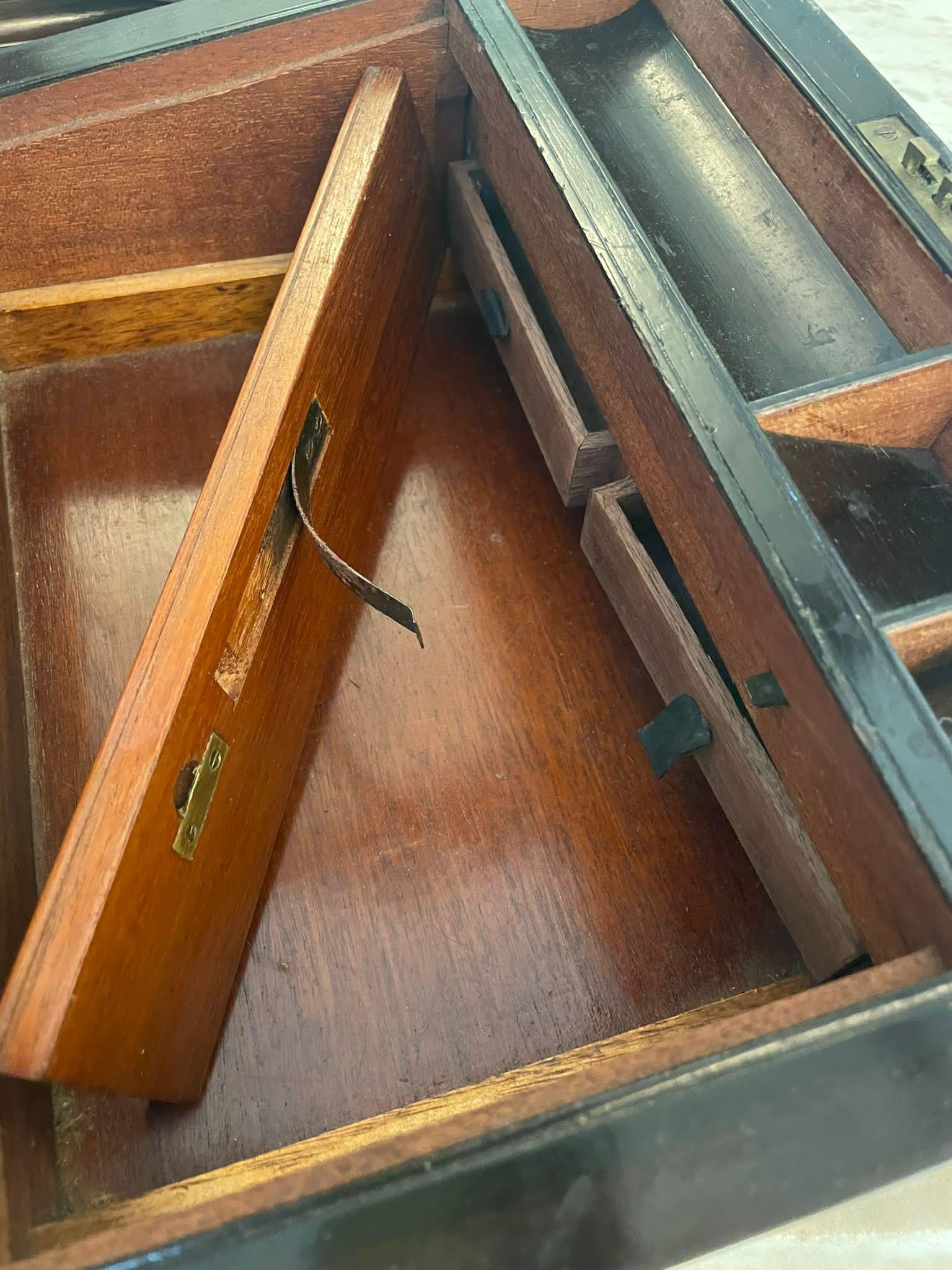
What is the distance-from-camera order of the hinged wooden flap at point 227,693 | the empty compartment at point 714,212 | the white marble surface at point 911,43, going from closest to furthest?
the hinged wooden flap at point 227,693, the empty compartment at point 714,212, the white marble surface at point 911,43

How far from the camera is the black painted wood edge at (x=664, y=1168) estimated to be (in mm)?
442

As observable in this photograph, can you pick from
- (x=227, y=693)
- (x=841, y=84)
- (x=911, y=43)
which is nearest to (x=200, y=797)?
(x=227, y=693)

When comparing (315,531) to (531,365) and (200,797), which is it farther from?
(531,365)

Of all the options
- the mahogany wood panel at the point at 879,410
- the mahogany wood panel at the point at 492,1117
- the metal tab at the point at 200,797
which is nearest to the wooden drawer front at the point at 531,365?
the mahogany wood panel at the point at 879,410

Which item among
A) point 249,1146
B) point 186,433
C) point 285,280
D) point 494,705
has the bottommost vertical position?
point 249,1146

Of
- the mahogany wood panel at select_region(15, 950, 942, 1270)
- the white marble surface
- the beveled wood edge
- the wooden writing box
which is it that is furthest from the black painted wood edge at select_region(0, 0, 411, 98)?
the white marble surface

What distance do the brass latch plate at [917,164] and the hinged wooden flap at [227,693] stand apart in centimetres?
52

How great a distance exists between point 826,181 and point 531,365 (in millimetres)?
362

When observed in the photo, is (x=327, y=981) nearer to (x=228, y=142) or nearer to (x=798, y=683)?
(x=798, y=683)

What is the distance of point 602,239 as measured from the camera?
79 centimetres

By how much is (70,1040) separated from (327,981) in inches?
13.1

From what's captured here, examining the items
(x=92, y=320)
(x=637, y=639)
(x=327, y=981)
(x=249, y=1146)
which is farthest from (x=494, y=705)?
(x=92, y=320)

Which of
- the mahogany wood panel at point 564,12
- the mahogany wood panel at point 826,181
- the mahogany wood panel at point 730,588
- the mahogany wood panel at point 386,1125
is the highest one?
the mahogany wood panel at point 564,12

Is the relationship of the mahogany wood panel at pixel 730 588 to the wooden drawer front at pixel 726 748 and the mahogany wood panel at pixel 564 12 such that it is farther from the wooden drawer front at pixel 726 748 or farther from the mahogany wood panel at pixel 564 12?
the mahogany wood panel at pixel 564 12
